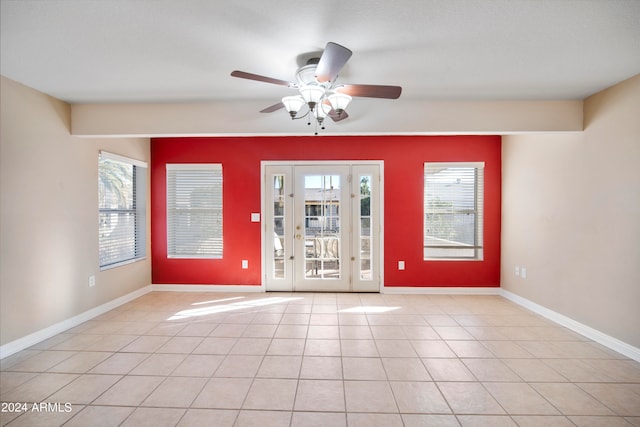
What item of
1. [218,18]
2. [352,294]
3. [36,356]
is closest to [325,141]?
[352,294]

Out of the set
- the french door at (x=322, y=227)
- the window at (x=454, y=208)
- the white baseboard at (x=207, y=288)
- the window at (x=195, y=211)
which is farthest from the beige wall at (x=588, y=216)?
the window at (x=195, y=211)

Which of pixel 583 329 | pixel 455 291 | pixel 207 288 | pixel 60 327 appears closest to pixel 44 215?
pixel 60 327

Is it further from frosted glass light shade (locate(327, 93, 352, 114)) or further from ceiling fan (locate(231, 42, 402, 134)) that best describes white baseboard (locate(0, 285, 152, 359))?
frosted glass light shade (locate(327, 93, 352, 114))

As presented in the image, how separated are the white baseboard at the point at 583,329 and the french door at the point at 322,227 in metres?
1.95

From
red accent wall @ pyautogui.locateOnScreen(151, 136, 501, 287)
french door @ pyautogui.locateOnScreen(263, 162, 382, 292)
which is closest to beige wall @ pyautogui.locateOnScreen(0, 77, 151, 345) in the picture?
red accent wall @ pyautogui.locateOnScreen(151, 136, 501, 287)

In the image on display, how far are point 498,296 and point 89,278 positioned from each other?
5470mm

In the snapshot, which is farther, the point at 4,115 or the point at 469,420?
the point at 4,115

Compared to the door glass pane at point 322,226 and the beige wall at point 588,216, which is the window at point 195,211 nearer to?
the door glass pane at point 322,226

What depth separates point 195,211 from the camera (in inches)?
188

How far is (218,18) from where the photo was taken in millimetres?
1875

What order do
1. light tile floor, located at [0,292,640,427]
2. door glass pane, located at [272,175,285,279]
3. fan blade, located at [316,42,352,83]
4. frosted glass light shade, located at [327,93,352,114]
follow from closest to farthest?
1. fan blade, located at [316,42,352,83]
2. light tile floor, located at [0,292,640,427]
3. frosted glass light shade, located at [327,93,352,114]
4. door glass pane, located at [272,175,285,279]

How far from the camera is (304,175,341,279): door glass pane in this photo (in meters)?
4.71

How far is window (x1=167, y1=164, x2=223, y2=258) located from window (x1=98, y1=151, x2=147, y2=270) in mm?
380

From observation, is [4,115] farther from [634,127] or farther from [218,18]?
[634,127]
